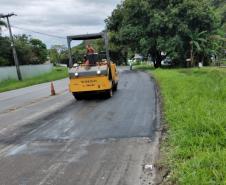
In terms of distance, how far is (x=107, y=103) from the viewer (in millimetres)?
15367

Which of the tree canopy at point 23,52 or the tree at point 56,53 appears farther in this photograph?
the tree at point 56,53

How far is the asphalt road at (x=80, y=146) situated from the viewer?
241 inches

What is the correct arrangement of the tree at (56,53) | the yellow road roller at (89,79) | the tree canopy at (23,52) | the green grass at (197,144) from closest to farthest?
the green grass at (197,144) → the yellow road roller at (89,79) → the tree canopy at (23,52) → the tree at (56,53)

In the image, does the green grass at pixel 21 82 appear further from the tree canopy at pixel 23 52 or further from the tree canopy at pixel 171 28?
the tree canopy at pixel 171 28

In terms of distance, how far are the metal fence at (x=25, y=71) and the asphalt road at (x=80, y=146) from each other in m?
31.4

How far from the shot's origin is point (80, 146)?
811 cm

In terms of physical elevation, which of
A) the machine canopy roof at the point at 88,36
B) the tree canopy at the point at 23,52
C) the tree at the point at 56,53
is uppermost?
the machine canopy roof at the point at 88,36

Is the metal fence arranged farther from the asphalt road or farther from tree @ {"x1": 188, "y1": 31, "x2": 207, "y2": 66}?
the asphalt road

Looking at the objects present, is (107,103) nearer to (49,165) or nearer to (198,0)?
(49,165)

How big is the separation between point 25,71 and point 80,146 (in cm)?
4481

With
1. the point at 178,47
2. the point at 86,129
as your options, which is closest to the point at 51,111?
the point at 86,129

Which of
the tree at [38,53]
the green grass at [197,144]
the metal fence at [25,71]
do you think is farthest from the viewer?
the tree at [38,53]

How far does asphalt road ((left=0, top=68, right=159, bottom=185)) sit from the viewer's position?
6.12m

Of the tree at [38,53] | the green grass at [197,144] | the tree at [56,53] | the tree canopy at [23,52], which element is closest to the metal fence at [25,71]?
the tree canopy at [23,52]
